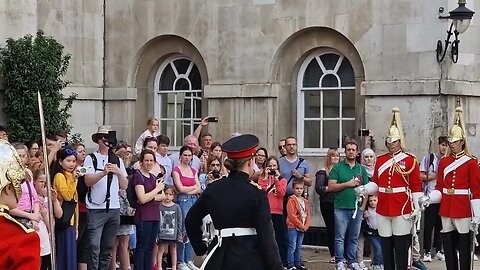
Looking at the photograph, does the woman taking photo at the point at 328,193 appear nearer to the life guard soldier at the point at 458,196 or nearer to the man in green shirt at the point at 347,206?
the man in green shirt at the point at 347,206

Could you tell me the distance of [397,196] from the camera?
11195 mm

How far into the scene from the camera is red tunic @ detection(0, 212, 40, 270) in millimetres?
4535

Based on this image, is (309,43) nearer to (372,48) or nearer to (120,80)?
(372,48)

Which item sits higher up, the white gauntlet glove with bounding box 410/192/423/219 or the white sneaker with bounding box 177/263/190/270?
the white gauntlet glove with bounding box 410/192/423/219

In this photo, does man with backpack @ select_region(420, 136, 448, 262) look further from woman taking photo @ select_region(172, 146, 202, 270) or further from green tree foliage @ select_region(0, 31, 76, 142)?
green tree foliage @ select_region(0, 31, 76, 142)

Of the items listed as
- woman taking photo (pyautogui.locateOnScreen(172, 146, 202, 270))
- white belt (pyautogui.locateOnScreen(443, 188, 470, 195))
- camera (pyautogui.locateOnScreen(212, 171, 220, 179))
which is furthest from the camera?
camera (pyautogui.locateOnScreen(212, 171, 220, 179))

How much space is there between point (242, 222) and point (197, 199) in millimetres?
1911

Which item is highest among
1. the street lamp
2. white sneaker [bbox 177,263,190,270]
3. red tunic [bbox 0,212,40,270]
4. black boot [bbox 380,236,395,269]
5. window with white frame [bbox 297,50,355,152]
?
the street lamp

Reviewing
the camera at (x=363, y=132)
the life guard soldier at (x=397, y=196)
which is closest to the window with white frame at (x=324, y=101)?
the camera at (x=363, y=132)

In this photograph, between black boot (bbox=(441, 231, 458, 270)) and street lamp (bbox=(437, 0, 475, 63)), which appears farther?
street lamp (bbox=(437, 0, 475, 63))

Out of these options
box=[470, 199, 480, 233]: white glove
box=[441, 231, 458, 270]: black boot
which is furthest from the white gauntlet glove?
box=[441, 231, 458, 270]: black boot

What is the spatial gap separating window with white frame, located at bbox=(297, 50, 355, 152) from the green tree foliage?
13.7 feet

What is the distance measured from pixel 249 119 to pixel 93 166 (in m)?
6.24

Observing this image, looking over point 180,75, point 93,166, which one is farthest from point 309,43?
point 93,166
